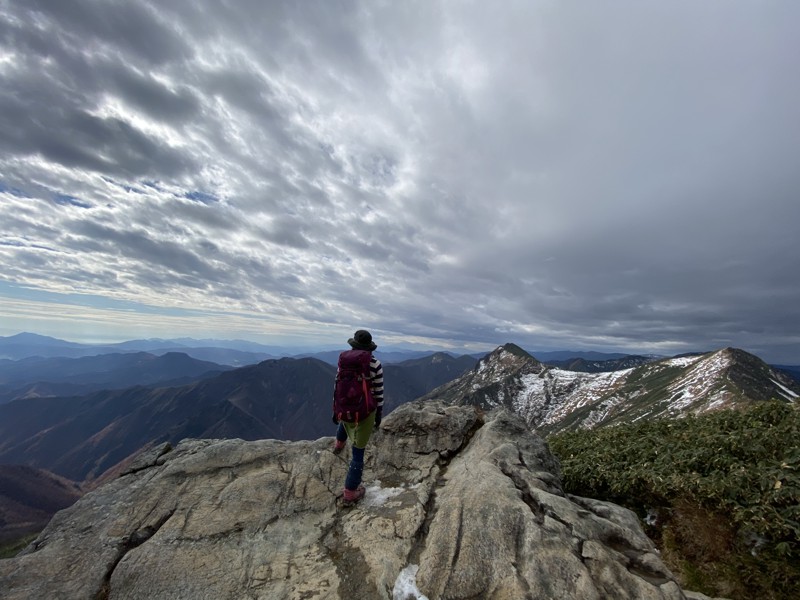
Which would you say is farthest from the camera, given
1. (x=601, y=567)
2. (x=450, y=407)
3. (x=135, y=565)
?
(x=450, y=407)

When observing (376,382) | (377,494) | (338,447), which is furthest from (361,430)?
(338,447)

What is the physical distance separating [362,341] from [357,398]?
7.19 ft

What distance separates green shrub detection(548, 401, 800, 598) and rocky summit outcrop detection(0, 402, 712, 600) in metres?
3.17

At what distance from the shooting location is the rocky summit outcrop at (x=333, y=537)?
388 inches

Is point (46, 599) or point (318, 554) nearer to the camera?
point (46, 599)

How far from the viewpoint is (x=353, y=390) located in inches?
535

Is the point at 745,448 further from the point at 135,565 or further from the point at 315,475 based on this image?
the point at 135,565

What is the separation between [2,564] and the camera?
11688 mm

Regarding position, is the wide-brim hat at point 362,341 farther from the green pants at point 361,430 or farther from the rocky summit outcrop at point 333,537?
the rocky summit outcrop at point 333,537

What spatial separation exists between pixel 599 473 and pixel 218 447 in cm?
1875

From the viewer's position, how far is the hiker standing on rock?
13.6m

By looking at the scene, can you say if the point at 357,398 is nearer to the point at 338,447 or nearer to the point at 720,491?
the point at 338,447

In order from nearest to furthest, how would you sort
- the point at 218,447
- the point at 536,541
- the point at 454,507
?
the point at 536,541, the point at 454,507, the point at 218,447

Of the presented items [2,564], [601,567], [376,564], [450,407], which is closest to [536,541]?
[601,567]
